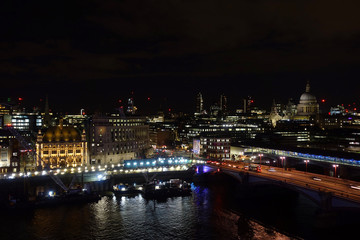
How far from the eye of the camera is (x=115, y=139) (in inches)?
4390

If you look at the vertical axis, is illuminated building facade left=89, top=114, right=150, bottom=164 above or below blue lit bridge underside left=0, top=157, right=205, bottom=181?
above

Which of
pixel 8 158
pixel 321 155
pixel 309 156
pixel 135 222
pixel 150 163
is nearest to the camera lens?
pixel 135 222

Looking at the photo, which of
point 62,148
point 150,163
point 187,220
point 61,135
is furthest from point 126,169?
point 187,220

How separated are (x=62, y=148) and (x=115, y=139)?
17.4m

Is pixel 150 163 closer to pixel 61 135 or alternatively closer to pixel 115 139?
pixel 115 139

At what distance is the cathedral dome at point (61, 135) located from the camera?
328ft

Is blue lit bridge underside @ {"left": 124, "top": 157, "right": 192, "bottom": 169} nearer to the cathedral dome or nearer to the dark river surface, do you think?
the cathedral dome

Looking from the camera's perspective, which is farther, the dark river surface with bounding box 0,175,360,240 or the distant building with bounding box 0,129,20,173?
the distant building with bounding box 0,129,20,173

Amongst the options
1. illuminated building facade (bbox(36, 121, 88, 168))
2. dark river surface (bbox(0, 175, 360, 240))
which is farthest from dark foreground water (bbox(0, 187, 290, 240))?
illuminated building facade (bbox(36, 121, 88, 168))

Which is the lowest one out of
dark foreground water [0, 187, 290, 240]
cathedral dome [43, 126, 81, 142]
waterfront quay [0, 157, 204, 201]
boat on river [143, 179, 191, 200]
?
dark foreground water [0, 187, 290, 240]

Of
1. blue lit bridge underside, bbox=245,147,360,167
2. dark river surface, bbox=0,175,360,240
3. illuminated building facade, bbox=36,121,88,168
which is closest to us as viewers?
dark river surface, bbox=0,175,360,240

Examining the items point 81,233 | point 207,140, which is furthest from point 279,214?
point 207,140

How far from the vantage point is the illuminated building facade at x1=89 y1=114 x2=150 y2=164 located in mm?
107375

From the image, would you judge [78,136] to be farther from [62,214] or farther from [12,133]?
[62,214]
